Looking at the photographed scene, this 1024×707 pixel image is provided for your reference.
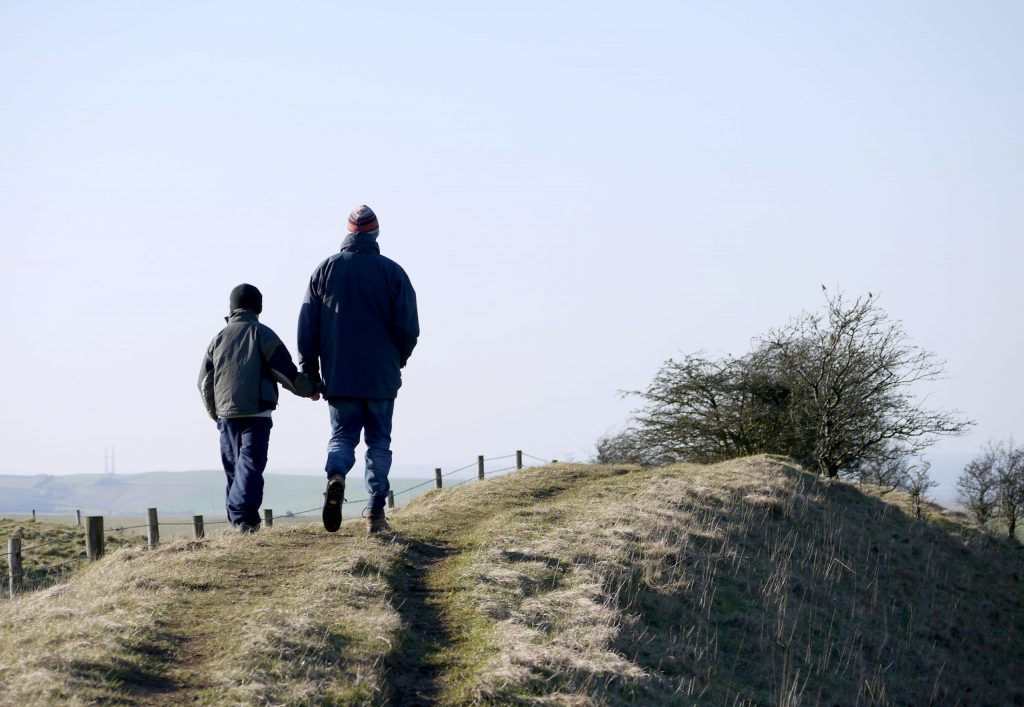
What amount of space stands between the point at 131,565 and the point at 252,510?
5.56ft

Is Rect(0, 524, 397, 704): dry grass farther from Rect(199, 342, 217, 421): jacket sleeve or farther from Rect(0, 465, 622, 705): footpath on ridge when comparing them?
Rect(199, 342, 217, 421): jacket sleeve

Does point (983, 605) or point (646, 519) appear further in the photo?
point (983, 605)

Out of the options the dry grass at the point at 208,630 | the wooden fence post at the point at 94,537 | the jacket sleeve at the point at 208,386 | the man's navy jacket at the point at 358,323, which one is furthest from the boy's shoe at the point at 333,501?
the wooden fence post at the point at 94,537

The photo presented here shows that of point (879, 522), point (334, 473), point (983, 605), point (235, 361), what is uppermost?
point (235, 361)

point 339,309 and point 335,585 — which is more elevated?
point 339,309

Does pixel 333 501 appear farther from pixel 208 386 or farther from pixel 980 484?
pixel 980 484

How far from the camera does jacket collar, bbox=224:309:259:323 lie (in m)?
10.6

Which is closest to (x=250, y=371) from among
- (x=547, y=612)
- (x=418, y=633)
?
(x=418, y=633)

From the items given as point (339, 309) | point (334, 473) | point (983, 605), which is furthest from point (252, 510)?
point (983, 605)

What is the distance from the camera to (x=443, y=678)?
6.90m

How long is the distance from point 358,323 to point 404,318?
1.53 ft

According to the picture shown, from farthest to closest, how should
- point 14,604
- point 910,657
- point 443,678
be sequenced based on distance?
point 910,657
point 14,604
point 443,678

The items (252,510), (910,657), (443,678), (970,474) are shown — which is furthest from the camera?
(970,474)

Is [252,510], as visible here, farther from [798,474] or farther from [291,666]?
[798,474]
